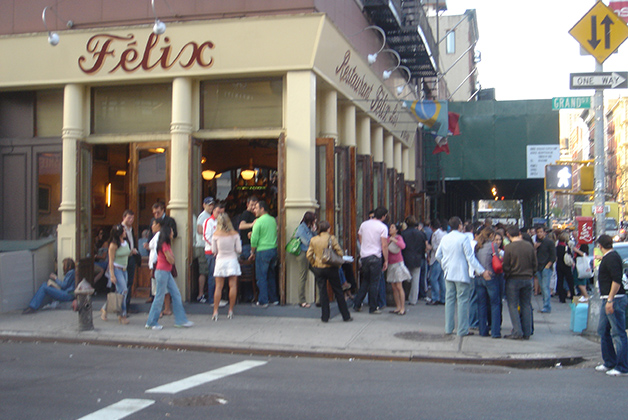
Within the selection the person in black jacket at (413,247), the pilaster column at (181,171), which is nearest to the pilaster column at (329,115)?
the person in black jacket at (413,247)

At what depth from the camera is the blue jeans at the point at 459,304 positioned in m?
10.1

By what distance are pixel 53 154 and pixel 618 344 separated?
1093 centimetres

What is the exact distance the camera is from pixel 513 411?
5844 mm

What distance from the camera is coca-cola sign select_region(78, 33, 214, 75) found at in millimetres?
12086

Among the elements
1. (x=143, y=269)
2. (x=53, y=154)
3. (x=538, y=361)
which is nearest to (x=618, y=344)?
(x=538, y=361)

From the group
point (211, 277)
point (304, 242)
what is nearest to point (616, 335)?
point (304, 242)

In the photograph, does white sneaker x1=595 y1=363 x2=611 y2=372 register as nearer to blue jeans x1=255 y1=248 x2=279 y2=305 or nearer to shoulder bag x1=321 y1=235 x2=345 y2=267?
shoulder bag x1=321 y1=235 x2=345 y2=267

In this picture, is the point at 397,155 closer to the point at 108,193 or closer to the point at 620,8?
the point at 108,193

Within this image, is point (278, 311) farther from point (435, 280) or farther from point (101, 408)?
point (101, 408)

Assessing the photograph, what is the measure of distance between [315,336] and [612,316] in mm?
4218

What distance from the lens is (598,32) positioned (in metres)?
10.4

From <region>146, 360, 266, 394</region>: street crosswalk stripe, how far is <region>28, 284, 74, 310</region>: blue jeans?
538 cm

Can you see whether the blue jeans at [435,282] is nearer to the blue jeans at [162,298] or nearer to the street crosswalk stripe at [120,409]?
the blue jeans at [162,298]

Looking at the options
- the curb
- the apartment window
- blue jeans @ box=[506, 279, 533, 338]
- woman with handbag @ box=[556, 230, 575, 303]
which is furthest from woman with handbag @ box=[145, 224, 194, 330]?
the apartment window
